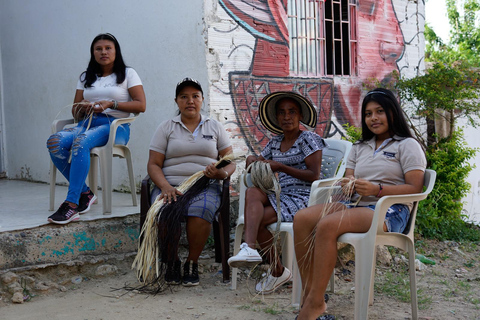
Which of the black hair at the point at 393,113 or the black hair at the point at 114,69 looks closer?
the black hair at the point at 393,113

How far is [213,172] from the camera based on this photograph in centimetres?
391

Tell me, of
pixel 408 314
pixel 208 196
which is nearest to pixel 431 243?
pixel 408 314

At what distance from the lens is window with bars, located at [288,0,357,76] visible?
6305 mm

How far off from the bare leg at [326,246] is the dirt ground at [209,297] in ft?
1.49

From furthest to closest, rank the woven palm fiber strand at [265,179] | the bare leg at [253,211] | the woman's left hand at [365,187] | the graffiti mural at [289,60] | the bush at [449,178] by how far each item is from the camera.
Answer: the bush at [449,178]
the graffiti mural at [289,60]
the woven palm fiber strand at [265,179]
the bare leg at [253,211]
the woman's left hand at [365,187]

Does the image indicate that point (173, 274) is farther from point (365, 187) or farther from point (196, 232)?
point (365, 187)

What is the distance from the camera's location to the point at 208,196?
12.8 feet

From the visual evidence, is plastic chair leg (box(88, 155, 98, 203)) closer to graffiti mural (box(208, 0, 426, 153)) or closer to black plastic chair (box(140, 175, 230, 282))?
black plastic chair (box(140, 175, 230, 282))

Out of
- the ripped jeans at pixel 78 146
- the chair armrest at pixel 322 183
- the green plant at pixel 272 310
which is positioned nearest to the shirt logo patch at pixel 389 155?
the chair armrest at pixel 322 183

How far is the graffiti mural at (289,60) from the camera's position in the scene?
5.59 m

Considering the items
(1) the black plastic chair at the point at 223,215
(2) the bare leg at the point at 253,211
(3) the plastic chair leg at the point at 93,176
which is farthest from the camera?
(3) the plastic chair leg at the point at 93,176

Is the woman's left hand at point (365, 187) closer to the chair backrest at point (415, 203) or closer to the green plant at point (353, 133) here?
the chair backrest at point (415, 203)

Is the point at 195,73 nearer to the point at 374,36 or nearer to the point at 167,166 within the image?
the point at 167,166

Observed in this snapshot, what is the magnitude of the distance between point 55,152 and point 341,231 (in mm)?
2602
